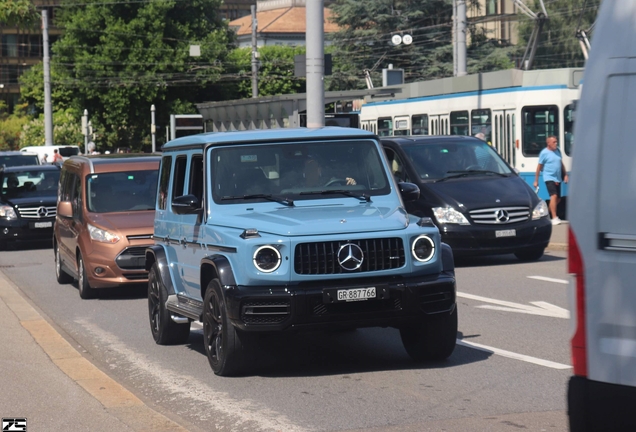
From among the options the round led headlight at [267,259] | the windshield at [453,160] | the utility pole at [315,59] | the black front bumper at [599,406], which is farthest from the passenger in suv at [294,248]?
the utility pole at [315,59]

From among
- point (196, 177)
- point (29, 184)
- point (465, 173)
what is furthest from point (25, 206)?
point (196, 177)

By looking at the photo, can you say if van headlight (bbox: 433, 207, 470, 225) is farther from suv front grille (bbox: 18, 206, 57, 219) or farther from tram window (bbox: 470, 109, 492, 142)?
tram window (bbox: 470, 109, 492, 142)

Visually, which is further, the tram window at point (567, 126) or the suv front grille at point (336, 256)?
the tram window at point (567, 126)

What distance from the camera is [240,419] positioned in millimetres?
7148

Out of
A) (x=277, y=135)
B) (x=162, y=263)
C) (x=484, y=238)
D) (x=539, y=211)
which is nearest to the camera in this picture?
(x=277, y=135)

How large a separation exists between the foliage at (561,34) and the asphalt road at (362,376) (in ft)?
214

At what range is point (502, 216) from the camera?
1645 cm

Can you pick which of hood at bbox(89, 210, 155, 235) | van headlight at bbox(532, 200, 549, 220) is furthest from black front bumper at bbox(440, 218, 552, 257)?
hood at bbox(89, 210, 155, 235)

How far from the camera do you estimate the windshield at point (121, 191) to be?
15.2m

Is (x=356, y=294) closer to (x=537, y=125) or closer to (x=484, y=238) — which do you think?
(x=484, y=238)

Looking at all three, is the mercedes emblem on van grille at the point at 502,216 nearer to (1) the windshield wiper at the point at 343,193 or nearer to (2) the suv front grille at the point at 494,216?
(2) the suv front grille at the point at 494,216

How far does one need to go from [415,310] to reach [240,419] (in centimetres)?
176

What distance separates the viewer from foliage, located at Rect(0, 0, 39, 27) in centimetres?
1579

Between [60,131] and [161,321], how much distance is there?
Result: 63316 mm
